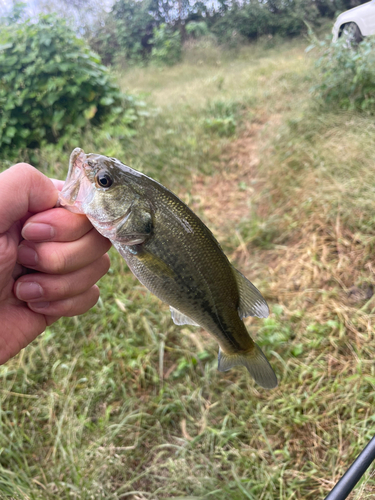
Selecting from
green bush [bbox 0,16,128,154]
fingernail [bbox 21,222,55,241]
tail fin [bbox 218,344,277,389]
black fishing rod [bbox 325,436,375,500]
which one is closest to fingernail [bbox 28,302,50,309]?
fingernail [bbox 21,222,55,241]

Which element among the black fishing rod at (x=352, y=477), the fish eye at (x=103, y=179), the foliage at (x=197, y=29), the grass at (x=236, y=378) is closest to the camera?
the black fishing rod at (x=352, y=477)

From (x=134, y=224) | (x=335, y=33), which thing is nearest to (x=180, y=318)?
(x=134, y=224)

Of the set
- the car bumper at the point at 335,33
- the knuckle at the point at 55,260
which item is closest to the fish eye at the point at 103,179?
the knuckle at the point at 55,260

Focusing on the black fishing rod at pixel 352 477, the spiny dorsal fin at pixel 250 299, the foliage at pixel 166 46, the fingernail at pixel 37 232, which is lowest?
the black fishing rod at pixel 352 477

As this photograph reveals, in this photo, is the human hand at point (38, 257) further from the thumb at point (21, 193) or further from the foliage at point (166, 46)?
the foliage at point (166, 46)

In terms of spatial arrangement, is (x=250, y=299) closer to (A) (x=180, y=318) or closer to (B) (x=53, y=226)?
(A) (x=180, y=318)

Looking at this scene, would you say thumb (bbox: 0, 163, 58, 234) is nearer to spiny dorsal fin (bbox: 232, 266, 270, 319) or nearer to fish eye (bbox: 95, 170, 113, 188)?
fish eye (bbox: 95, 170, 113, 188)

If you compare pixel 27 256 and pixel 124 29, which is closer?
pixel 27 256
